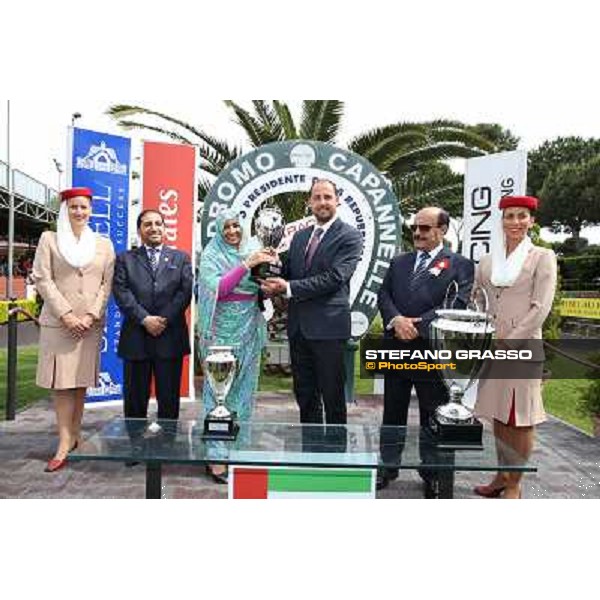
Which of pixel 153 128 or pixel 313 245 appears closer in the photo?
pixel 313 245

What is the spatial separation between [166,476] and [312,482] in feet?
3.85

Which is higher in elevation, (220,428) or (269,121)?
(269,121)

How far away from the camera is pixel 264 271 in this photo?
118 inches

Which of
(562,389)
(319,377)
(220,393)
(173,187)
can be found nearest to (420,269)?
(319,377)

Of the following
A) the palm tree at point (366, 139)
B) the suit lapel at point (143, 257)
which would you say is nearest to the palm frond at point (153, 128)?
the palm tree at point (366, 139)

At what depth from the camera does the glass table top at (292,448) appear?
7.41ft

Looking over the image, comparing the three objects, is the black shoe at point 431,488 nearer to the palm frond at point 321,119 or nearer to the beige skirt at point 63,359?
the beige skirt at point 63,359

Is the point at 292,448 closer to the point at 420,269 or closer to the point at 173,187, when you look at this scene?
the point at 420,269

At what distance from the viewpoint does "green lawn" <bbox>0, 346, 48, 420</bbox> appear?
502 cm

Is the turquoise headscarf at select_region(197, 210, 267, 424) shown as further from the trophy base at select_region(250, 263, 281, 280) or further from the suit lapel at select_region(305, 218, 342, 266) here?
the suit lapel at select_region(305, 218, 342, 266)

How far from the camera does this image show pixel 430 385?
305 cm

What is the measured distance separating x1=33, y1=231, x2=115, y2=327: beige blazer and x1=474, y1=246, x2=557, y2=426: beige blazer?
1722 mm

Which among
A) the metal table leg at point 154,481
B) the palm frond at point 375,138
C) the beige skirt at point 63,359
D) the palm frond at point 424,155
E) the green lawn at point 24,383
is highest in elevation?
the palm frond at point 375,138

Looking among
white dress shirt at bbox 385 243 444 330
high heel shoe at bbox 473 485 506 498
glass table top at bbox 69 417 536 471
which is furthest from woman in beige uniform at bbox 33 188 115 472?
high heel shoe at bbox 473 485 506 498
